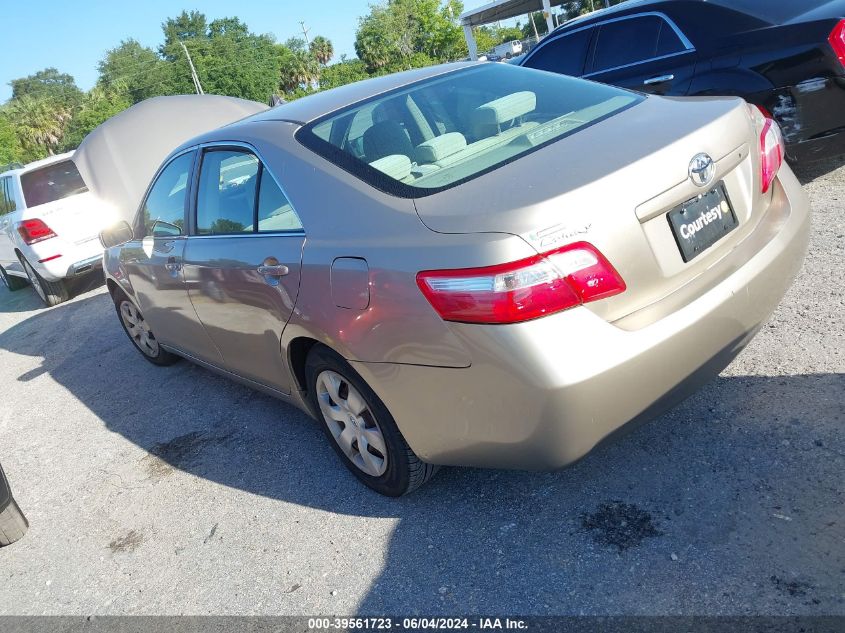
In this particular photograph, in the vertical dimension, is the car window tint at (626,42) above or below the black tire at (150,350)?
above

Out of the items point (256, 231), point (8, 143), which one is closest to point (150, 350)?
point (256, 231)

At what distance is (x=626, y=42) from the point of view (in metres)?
6.01

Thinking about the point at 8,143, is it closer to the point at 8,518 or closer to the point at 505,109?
the point at 8,518

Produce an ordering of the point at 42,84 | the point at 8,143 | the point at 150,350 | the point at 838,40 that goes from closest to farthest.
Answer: the point at 838,40 < the point at 150,350 < the point at 8,143 < the point at 42,84

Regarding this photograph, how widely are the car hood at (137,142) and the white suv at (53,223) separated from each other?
0.82 feet

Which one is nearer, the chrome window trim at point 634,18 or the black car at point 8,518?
the black car at point 8,518

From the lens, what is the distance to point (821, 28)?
461cm

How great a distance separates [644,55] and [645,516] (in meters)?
4.45

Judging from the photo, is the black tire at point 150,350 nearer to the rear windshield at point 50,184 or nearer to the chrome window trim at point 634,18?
the rear windshield at point 50,184

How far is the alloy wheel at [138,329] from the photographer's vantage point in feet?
18.0

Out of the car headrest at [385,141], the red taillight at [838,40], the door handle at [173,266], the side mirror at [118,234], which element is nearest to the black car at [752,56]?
the red taillight at [838,40]

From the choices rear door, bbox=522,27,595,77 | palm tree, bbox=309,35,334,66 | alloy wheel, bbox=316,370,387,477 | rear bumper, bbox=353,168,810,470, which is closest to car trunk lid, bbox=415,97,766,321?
rear bumper, bbox=353,168,810,470

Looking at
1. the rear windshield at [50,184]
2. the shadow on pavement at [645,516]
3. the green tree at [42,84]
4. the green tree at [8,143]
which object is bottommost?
the shadow on pavement at [645,516]

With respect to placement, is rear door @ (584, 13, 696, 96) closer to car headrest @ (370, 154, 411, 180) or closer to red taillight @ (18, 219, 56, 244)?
car headrest @ (370, 154, 411, 180)
